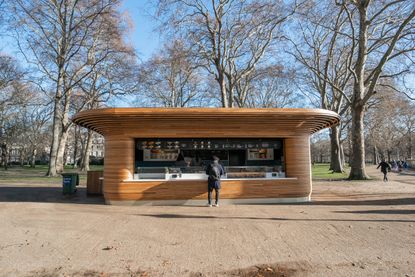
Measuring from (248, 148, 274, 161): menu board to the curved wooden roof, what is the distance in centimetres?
122

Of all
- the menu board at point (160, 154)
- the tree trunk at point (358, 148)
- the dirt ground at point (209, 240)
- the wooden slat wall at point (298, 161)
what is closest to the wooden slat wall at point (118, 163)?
the dirt ground at point (209, 240)

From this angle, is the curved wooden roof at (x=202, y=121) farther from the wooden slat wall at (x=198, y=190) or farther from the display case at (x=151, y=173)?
the wooden slat wall at (x=198, y=190)

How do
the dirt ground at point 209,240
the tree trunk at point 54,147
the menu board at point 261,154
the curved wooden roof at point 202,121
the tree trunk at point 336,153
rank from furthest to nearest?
the tree trunk at point 336,153 → the tree trunk at point 54,147 → the menu board at point 261,154 → the curved wooden roof at point 202,121 → the dirt ground at point 209,240

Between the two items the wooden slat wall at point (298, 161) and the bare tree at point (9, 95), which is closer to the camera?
the wooden slat wall at point (298, 161)

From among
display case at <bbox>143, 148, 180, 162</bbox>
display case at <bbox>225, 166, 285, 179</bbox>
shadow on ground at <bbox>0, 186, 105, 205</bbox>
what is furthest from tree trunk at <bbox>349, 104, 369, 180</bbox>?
shadow on ground at <bbox>0, 186, 105, 205</bbox>

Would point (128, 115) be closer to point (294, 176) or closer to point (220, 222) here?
point (220, 222)

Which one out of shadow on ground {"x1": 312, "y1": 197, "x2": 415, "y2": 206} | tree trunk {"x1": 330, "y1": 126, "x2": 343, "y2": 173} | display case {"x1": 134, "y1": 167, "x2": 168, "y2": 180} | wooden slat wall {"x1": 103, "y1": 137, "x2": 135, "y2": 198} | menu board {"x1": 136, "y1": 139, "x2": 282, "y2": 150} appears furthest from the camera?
tree trunk {"x1": 330, "y1": 126, "x2": 343, "y2": 173}

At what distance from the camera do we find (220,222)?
8359 millimetres

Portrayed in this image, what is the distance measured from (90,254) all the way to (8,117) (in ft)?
150

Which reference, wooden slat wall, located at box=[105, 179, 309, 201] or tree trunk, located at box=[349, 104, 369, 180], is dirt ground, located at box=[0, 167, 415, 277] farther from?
tree trunk, located at box=[349, 104, 369, 180]

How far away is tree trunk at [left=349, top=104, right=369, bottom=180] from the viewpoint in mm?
21141

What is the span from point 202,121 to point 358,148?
1385 cm

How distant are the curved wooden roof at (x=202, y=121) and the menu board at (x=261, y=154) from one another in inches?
48.1

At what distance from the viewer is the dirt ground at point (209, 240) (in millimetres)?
5039
